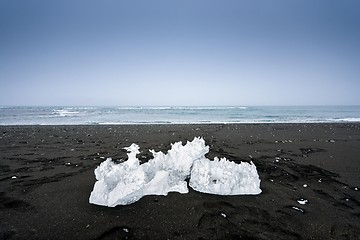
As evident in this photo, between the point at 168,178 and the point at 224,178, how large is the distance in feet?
3.26

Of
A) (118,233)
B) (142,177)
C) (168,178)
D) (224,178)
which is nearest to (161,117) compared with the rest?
(168,178)

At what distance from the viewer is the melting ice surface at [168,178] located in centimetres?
333

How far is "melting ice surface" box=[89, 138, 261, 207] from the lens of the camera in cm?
333

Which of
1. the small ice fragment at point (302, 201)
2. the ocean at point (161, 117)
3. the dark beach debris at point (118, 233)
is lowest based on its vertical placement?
the small ice fragment at point (302, 201)

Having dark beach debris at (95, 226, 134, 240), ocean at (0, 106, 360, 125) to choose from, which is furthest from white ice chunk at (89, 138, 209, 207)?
ocean at (0, 106, 360, 125)

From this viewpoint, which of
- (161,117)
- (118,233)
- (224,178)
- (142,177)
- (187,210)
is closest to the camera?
(118,233)

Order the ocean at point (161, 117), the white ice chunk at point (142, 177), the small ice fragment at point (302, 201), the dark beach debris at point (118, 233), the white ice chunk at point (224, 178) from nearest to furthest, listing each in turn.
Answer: the dark beach debris at point (118, 233) → the white ice chunk at point (142, 177) → the small ice fragment at point (302, 201) → the white ice chunk at point (224, 178) → the ocean at point (161, 117)

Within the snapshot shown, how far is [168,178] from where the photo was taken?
3828 millimetres

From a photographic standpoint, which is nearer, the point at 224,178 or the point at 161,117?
the point at 224,178

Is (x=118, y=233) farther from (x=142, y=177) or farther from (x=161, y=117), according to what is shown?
(x=161, y=117)

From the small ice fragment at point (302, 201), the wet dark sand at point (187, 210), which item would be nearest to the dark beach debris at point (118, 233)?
the wet dark sand at point (187, 210)

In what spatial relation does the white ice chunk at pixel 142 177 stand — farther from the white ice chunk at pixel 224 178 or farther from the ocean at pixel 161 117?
the ocean at pixel 161 117

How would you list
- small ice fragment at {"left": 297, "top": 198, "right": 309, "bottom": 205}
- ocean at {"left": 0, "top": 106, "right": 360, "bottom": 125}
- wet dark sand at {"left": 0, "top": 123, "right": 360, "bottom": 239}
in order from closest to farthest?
wet dark sand at {"left": 0, "top": 123, "right": 360, "bottom": 239}
small ice fragment at {"left": 297, "top": 198, "right": 309, "bottom": 205}
ocean at {"left": 0, "top": 106, "right": 360, "bottom": 125}

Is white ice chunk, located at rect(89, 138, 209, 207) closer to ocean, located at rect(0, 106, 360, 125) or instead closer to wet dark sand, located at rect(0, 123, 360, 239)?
wet dark sand, located at rect(0, 123, 360, 239)
